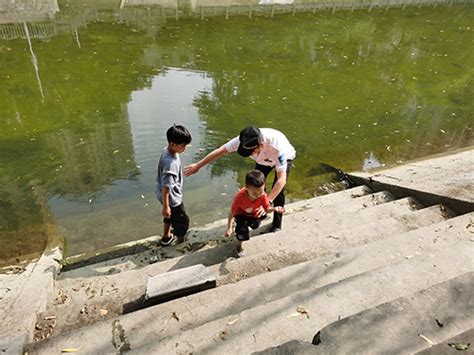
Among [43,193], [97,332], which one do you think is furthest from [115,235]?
[97,332]

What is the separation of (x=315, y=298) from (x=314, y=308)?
3.0 inches

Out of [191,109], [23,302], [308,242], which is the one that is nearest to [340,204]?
[308,242]

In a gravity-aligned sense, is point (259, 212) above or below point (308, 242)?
above

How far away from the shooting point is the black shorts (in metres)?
3.61

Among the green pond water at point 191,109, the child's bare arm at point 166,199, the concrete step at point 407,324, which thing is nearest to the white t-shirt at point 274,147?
the child's bare arm at point 166,199

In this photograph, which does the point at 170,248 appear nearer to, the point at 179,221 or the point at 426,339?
the point at 179,221

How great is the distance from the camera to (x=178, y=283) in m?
2.62

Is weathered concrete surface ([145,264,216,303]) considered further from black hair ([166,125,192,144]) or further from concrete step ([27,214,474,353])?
black hair ([166,125,192,144])

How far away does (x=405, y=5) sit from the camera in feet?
55.4

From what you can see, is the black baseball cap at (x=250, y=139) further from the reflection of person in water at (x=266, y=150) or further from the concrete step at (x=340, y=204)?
the concrete step at (x=340, y=204)

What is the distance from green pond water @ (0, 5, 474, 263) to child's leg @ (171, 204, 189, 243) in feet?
3.26

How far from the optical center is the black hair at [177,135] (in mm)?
3041

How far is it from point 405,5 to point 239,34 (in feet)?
32.4

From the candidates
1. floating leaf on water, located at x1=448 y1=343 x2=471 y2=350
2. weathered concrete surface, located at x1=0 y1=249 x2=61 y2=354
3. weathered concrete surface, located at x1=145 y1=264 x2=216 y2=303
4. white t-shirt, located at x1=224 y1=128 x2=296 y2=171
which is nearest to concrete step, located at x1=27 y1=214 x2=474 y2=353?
weathered concrete surface, located at x1=145 y1=264 x2=216 y2=303
